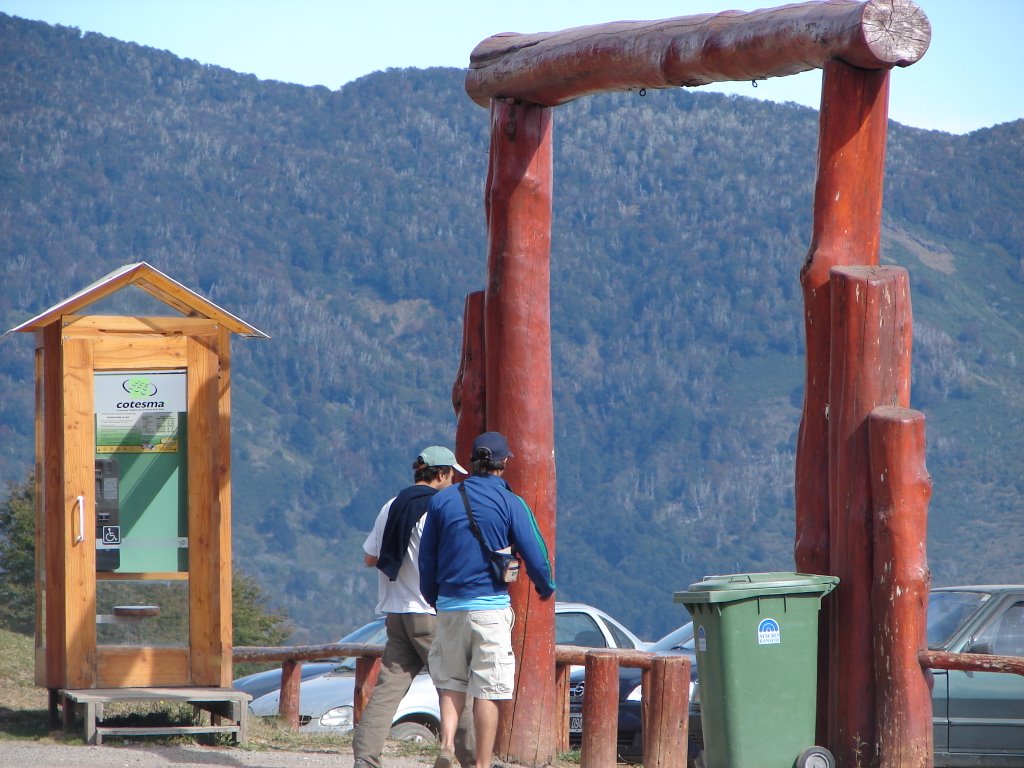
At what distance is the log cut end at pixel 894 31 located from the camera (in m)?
7.57

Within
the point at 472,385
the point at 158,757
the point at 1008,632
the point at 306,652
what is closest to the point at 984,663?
the point at 1008,632

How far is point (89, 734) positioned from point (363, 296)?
15325cm

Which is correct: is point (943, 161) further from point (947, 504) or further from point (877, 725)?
point (877, 725)

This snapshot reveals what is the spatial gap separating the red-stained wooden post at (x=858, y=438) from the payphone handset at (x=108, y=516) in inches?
179

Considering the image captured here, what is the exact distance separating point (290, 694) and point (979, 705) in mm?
4923

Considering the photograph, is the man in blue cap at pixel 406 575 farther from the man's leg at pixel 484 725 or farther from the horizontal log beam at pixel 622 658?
the horizontal log beam at pixel 622 658

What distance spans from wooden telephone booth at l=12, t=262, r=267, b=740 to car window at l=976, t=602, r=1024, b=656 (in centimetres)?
501

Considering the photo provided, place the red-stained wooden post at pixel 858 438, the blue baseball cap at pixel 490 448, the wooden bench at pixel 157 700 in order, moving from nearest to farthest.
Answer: the blue baseball cap at pixel 490 448 → the red-stained wooden post at pixel 858 438 → the wooden bench at pixel 157 700

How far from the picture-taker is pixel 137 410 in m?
9.57

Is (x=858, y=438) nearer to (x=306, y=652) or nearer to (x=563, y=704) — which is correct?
(x=563, y=704)

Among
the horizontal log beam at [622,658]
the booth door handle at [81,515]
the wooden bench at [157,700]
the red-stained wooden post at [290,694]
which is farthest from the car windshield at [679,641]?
the booth door handle at [81,515]

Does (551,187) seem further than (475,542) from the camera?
Yes

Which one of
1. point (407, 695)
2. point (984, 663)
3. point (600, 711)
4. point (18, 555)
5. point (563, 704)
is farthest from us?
point (18, 555)

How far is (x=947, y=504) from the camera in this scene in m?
115
